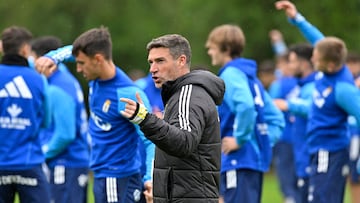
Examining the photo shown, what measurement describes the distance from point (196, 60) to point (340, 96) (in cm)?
1746

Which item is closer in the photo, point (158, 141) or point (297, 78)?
point (158, 141)

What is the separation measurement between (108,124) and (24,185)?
1239 millimetres

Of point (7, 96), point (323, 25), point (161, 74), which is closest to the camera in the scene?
point (161, 74)

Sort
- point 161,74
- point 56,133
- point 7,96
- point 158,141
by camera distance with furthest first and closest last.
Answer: point 56,133 → point 7,96 → point 161,74 → point 158,141

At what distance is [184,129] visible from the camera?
7.36m

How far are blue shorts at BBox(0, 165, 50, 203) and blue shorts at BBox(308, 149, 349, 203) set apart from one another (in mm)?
3409

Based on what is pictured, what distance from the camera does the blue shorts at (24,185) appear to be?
32.8 feet

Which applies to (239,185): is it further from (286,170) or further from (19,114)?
(286,170)

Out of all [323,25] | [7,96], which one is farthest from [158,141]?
[323,25]

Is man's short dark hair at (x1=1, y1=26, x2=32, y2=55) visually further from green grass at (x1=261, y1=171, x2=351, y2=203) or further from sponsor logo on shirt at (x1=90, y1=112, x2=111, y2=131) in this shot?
green grass at (x1=261, y1=171, x2=351, y2=203)

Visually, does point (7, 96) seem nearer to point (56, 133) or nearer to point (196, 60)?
point (56, 133)

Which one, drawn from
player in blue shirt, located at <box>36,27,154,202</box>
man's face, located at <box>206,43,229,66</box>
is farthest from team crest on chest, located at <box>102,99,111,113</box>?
man's face, located at <box>206,43,229,66</box>

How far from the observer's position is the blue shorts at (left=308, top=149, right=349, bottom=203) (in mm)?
11891

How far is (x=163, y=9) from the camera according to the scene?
3055 centimetres
